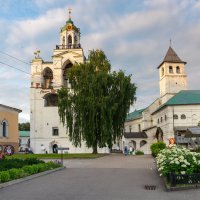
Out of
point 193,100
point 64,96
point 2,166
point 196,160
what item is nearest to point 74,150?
point 64,96

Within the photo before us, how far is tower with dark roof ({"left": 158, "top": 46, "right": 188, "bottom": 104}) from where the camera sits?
82.9 meters

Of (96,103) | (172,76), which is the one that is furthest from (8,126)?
(172,76)

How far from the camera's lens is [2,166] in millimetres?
17000

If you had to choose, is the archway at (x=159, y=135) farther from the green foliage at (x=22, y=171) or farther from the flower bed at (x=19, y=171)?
the flower bed at (x=19, y=171)

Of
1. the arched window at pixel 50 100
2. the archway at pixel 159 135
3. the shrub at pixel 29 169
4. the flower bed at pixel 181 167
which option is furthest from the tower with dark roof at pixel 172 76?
the flower bed at pixel 181 167

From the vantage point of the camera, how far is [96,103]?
4278 cm

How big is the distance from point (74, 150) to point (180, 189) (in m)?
46.9

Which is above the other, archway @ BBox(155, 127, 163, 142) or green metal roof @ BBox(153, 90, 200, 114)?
green metal roof @ BBox(153, 90, 200, 114)

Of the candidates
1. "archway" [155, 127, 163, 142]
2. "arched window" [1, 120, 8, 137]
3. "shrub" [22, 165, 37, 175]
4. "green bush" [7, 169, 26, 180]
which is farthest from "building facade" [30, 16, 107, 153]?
"green bush" [7, 169, 26, 180]

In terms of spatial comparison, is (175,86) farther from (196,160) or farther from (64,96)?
(196,160)

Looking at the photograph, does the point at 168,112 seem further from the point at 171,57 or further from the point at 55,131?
the point at 171,57

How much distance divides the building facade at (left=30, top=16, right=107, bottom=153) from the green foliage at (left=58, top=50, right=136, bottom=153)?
14.5m

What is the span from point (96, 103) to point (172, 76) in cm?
4423

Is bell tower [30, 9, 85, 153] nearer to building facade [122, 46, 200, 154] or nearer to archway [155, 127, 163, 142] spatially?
building facade [122, 46, 200, 154]
